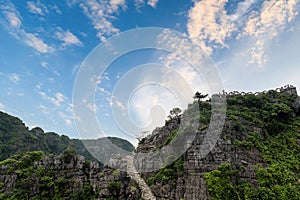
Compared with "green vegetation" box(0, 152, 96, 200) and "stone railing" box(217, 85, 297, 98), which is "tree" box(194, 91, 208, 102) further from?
"green vegetation" box(0, 152, 96, 200)

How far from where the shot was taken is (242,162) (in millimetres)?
14883

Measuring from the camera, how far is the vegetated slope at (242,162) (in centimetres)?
1338

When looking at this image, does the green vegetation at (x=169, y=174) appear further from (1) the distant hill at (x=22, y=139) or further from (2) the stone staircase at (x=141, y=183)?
(1) the distant hill at (x=22, y=139)

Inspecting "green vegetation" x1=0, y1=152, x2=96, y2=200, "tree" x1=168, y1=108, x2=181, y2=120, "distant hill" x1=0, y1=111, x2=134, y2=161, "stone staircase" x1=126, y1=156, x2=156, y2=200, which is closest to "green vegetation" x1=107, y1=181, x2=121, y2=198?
"green vegetation" x1=0, y1=152, x2=96, y2=200

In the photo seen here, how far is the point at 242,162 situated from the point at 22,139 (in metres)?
35.0

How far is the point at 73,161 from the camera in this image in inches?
797

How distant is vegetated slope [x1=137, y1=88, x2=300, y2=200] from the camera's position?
43.9 feet

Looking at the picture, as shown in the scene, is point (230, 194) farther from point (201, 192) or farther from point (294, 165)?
point (294, 165)

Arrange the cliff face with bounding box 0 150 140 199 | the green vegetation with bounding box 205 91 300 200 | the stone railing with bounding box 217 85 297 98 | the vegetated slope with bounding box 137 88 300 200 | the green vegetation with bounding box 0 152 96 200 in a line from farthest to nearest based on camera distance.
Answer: the stone railing with bounding box 217 85 297 98 < the green vegetation with bounding box 0 152 96 200 < the cliff face with bounding box 0 150 140 199 < the vegetated slope with bounding box 137 88 300 200 < the green vegetation with bounding box 205 91 300 200

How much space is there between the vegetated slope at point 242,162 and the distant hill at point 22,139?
23121 mm

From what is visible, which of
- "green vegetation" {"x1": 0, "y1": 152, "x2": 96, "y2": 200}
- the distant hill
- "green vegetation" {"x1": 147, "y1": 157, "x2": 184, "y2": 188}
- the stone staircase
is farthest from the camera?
the distant hill

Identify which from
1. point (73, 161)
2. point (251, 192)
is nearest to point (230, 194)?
point (251, 192)

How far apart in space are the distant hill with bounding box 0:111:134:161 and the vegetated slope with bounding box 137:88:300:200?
2312cm

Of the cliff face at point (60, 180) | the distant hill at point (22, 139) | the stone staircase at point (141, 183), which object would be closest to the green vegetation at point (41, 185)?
the cliff face at point (60, 180)
